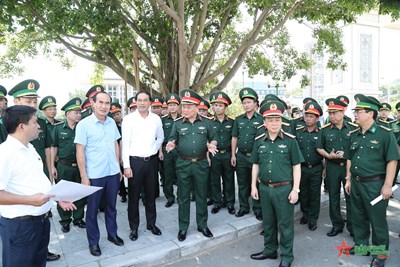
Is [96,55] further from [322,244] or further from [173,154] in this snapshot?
[322,244]

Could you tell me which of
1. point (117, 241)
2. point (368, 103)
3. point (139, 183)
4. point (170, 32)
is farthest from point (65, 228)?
point (170, 32)

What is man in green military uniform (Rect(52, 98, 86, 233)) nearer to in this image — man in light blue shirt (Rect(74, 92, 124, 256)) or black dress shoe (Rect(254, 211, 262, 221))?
man in light blue shirt (Rect(74, 92, 124, 256))

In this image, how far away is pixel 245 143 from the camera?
5082mm

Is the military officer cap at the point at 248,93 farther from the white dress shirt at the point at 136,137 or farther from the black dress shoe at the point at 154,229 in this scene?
the black dress shoe at the point at 154,229

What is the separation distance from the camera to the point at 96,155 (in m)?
3.68

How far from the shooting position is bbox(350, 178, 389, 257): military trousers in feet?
11.7

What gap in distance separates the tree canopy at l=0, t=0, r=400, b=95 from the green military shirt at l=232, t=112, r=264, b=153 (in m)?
2.80

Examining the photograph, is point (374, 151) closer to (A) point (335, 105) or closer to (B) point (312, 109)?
(A) point (335, 105)

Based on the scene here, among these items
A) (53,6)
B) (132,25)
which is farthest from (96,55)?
(53,6)

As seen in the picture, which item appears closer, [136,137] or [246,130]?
[136,137]

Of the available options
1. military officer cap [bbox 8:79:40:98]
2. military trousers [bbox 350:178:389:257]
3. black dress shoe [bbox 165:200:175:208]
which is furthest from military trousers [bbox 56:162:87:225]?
military trousers [bbox 350:178:389:257]

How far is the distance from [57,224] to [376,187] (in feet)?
15.4

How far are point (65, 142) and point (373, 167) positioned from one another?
14.3 ft

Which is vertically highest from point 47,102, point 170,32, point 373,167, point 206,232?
point 170,32
